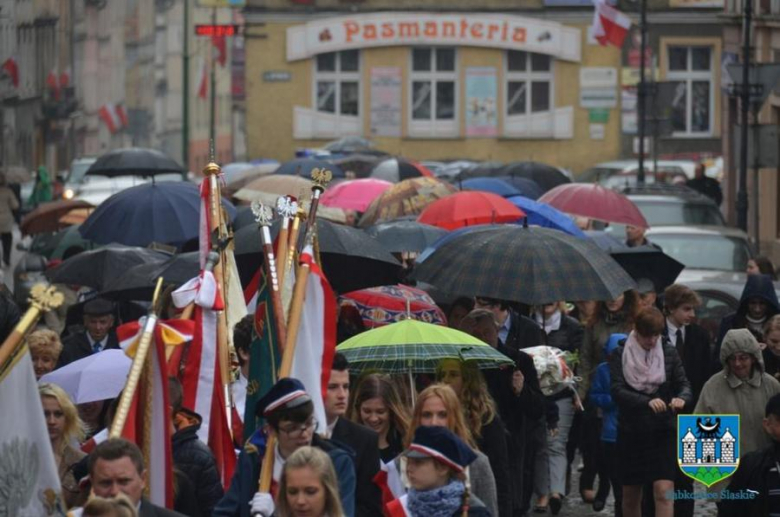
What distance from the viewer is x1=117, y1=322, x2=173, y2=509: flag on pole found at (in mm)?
8250

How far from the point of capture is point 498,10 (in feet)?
198

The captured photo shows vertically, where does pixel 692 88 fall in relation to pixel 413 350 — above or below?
above

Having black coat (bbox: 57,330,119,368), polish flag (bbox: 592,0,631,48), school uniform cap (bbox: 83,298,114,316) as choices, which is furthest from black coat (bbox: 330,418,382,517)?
polish flag (bbox: 592,0,631,48)

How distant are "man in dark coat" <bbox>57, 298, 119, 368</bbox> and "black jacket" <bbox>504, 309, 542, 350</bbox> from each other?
2439 mm

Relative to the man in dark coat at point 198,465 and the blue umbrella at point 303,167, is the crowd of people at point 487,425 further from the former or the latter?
the blue umbrella at point 303,167

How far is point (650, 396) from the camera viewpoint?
1203 cm

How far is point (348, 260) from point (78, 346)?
1.76 metres

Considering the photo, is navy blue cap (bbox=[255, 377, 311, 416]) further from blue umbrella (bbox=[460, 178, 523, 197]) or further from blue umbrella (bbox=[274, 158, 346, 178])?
blue umbrella (bbox=[274, 158, 346, 178])

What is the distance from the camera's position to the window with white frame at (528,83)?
199 ft

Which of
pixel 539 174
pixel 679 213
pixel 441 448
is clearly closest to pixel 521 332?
pixel 441 448

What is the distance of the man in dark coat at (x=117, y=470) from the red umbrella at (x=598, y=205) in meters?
12.8

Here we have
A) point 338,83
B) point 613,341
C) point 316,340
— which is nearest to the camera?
point 316,340

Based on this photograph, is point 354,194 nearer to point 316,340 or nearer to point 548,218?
point 548,218

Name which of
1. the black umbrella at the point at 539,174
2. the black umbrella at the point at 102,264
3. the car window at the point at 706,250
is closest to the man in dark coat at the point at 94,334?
the black umbrella at the point at 102,264
